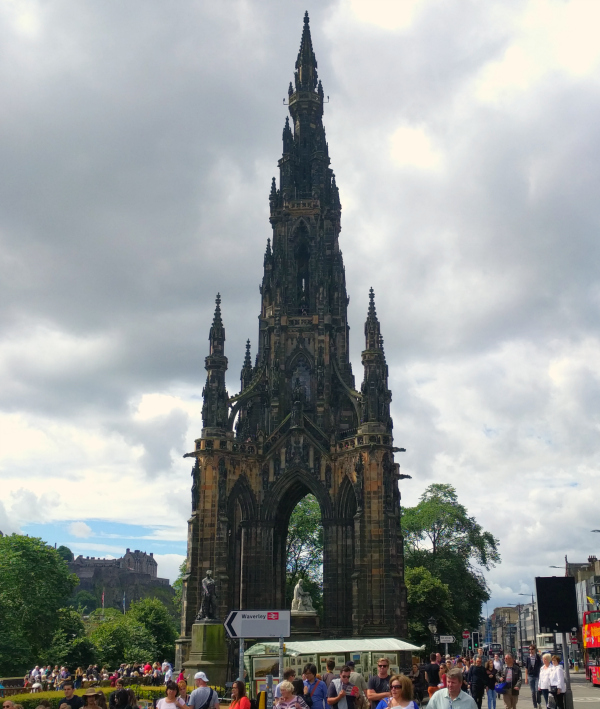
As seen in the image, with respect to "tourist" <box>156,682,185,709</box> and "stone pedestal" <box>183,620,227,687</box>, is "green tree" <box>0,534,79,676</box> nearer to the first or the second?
"stone pedestal" <box>183,620,227,687</box>

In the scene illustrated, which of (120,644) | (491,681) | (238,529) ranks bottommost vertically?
(120,644)

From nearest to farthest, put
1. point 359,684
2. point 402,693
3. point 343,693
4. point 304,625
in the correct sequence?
point 402,693 → point 343,693 → point 359,684 → point 304,625

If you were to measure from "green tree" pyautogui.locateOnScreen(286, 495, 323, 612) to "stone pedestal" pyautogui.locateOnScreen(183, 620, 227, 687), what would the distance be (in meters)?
33.3

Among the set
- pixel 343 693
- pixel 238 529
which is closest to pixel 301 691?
pixel 343 693

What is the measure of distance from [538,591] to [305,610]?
82.7 feet

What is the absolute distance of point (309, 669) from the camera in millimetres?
11703

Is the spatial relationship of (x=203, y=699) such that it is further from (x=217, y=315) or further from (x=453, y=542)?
(x=453, y=542)

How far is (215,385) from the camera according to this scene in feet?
142

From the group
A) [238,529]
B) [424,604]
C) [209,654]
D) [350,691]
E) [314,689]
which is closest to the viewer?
[314,689]

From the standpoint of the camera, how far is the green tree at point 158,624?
63.0 m

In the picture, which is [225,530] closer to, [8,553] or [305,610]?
[305,610]

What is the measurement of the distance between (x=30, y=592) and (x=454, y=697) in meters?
50.1

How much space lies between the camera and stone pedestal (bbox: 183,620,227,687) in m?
27.8

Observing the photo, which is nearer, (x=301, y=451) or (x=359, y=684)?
(x=359, y=684)
